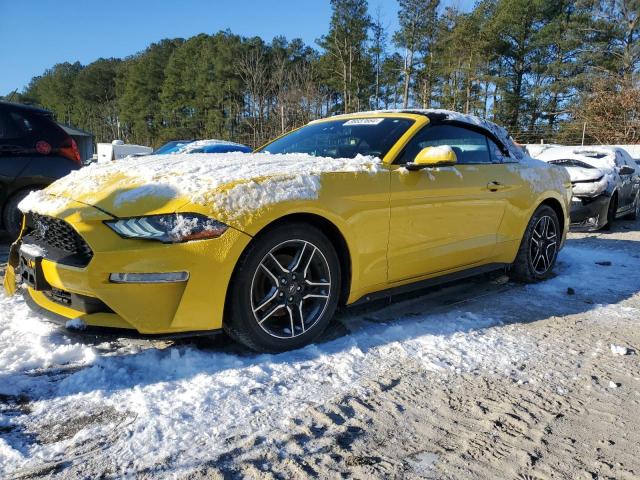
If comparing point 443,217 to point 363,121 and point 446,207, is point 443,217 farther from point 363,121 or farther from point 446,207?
point 363,121

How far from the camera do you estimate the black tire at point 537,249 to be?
453cm

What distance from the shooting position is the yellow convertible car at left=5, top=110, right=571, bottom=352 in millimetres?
2385

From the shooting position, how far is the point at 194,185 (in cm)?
255

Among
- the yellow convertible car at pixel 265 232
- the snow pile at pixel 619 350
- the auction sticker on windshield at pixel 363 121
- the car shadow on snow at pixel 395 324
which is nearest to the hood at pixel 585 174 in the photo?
the car shadow on snow at pixel 395 324

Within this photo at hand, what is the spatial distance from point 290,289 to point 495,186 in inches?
83.9

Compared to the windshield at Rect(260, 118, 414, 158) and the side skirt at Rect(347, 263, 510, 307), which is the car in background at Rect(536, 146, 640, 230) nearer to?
the side skirt at Rect(347, 263, 510, 307)

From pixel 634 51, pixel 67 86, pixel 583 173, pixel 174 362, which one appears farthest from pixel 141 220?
pixel 67 86

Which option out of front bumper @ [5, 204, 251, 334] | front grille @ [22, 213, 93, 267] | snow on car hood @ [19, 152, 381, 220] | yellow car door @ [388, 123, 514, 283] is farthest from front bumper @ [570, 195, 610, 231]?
front grille @ [22, 213, 93, 267]

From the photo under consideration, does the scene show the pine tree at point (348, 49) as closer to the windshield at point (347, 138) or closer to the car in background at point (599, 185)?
the car in background at point (599, 185)

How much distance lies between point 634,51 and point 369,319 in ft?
123

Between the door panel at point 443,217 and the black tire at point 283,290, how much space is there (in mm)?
530

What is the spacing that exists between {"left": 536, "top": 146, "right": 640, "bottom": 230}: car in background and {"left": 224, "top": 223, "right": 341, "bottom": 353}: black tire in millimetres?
6665

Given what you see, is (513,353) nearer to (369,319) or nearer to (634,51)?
(369,319)

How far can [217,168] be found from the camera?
2.80m
